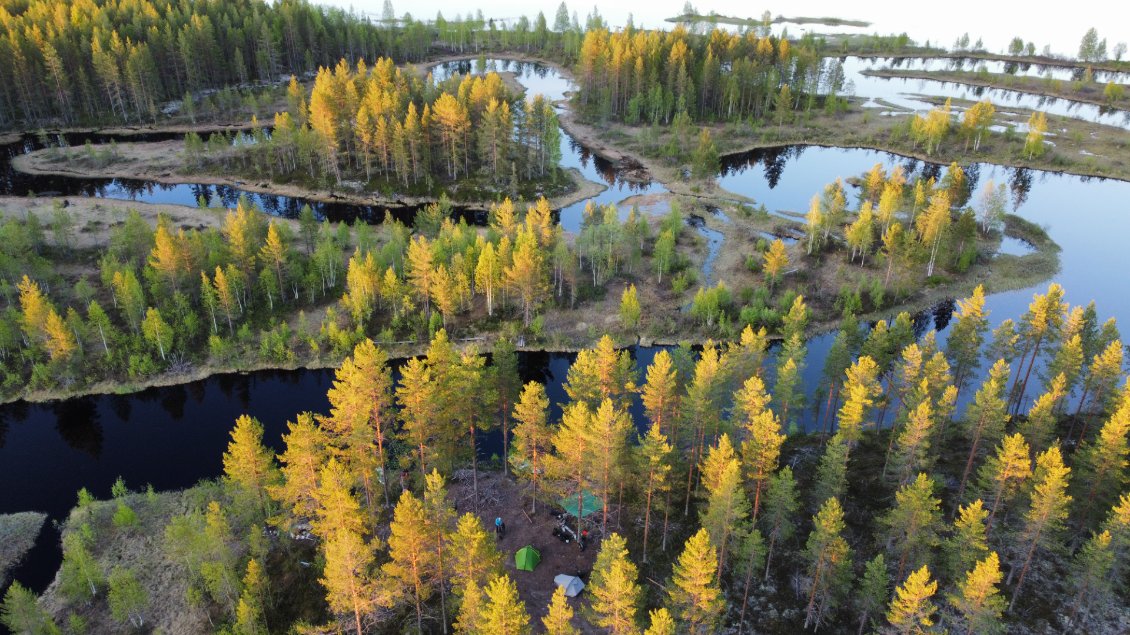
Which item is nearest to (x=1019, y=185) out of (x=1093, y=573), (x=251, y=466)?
(x=1093, y=573)

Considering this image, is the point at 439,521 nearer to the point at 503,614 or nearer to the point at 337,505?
the point at 337,505

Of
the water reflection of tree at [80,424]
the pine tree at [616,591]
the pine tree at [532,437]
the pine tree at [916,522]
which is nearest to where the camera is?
the pine tree at [616,591]

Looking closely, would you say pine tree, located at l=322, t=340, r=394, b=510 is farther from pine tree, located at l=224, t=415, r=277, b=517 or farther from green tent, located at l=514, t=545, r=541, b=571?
green tent, located at l=514, t=545, r=541, b=571

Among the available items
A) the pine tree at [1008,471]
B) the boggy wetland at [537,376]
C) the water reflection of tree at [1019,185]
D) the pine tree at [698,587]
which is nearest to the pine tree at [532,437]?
the boggy wetland at [537,376]

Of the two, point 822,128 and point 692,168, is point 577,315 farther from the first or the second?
point 822,128

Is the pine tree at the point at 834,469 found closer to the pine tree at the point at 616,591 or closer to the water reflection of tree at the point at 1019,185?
the pine tree at the point at 616,591

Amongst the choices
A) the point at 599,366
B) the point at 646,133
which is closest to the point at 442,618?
the point at 599,366

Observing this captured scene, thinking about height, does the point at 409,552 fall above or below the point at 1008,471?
below
